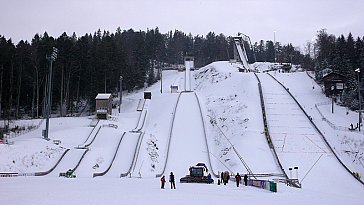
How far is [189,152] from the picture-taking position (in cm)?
3338

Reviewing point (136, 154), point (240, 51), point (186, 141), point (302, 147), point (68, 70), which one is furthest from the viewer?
point (240, 51)

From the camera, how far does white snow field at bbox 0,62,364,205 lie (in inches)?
596

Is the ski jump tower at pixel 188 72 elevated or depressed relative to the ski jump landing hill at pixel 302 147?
elevated

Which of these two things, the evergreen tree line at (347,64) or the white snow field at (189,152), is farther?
the evergreen tree line at (347,64)

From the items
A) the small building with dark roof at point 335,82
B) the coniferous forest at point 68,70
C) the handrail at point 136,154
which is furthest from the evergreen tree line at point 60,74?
the small building with dark roof at point 335,82

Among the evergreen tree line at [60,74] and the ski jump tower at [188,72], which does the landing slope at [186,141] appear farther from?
the ski jump tower at [188,72]

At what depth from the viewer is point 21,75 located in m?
47.8

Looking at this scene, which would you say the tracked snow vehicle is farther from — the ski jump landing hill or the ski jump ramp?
the ski jump ramp

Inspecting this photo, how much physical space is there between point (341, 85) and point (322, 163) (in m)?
22.1

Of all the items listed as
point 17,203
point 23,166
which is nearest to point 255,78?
point 23,166

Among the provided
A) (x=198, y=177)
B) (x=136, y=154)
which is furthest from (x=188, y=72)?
(x=198, y=177)

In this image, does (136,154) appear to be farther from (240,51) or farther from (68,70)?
(240,51)

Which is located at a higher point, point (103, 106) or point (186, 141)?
point (103, 106)

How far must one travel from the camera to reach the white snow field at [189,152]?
49.7 feet
